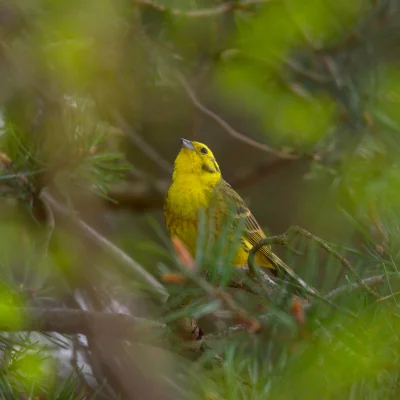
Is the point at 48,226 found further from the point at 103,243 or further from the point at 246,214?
the point at 246,214

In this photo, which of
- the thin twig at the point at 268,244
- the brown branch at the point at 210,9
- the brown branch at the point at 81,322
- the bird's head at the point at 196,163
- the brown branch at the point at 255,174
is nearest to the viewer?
the thin twig at the point at 268,244

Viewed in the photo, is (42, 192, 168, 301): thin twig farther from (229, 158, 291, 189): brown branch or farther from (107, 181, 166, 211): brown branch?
(229, 158, 291, 189): brown branch

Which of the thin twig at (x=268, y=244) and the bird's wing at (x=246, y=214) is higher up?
the thin twig at (x=268, y=244)

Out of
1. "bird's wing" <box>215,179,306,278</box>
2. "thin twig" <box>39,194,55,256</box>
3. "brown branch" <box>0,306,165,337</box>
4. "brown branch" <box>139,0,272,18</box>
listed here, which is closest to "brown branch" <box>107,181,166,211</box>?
"bird's wing" <box>215,179,306,278</box>

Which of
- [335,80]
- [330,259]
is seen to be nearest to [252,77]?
[330,259]

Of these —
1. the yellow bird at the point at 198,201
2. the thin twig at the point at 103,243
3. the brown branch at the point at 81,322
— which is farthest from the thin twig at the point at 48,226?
the yellow bird at the point at 198,201

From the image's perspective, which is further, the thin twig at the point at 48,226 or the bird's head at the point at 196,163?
the bird's head at the point at 196,163

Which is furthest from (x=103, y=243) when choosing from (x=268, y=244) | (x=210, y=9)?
(x=268, y=244)

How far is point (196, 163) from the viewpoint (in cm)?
321

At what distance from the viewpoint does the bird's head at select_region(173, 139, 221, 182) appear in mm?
3174

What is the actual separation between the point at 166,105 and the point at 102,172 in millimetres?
1443

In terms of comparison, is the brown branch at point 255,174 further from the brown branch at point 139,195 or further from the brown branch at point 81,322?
the brown branch at point 81,322

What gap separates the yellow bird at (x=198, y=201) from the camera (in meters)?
2.77

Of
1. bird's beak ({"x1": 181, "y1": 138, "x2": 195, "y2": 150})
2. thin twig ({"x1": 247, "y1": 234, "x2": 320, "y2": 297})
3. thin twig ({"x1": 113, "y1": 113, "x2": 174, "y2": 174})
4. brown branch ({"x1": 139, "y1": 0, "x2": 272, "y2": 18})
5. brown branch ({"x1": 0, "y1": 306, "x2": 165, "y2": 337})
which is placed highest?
brown branch ({"x1": 139, "y1": 0, "x2": 272, "y2": 18})
